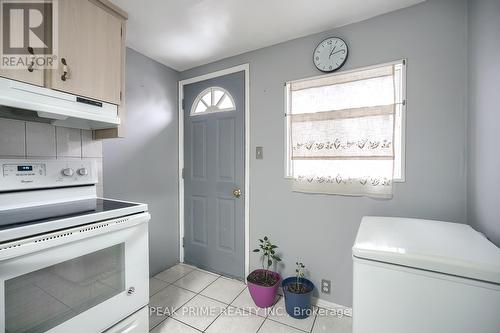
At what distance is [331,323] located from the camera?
1.61 metres

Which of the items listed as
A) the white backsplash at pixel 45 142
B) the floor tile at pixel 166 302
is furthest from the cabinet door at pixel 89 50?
the floor tile at pixel 166 302

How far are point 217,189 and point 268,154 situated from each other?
2.28 feet

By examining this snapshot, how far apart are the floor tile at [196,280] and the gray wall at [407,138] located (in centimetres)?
52

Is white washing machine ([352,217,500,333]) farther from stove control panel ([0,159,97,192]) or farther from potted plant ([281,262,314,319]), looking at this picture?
stove control panel ([0,159,97,192])

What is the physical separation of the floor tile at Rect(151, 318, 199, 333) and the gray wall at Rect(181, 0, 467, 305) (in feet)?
2.55

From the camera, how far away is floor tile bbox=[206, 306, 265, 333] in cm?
156

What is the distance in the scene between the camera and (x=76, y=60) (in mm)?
1255

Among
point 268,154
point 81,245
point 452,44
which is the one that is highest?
point 452,44

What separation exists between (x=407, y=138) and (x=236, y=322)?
1.84 m

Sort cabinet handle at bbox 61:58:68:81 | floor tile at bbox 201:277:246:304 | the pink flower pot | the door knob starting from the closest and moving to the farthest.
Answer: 1. cabinet handle at bbox 61:58:68:81
2. the pink flower pot
3. floor tile at bbox 201:277:246:304
4. the door knob

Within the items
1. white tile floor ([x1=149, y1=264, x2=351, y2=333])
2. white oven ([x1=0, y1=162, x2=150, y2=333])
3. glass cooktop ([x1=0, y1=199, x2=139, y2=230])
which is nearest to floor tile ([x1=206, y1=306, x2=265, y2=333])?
white tile floor ([x1=149, y1=264, x2=351, y2=333])

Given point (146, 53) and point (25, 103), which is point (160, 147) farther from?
point (25, 103)

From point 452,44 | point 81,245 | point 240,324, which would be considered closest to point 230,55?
point 452,44

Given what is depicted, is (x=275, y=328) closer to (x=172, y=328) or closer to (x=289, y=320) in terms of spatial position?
(x=289, y=320)
